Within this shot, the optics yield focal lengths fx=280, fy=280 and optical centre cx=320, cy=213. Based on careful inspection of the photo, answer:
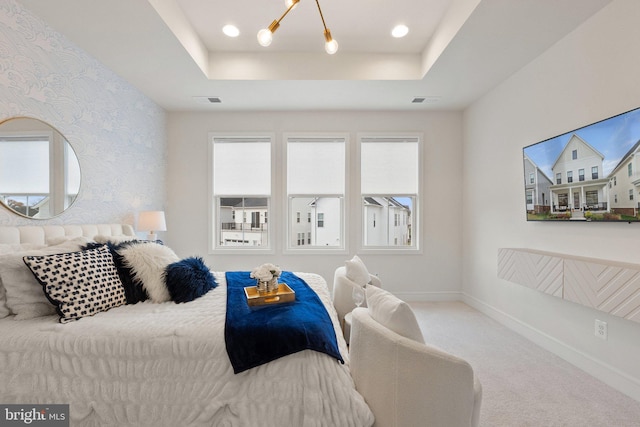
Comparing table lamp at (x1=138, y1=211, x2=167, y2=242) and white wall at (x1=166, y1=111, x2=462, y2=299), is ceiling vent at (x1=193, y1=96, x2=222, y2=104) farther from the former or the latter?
table lamp at (x1=138, y1=211, x2=167, y2=242)

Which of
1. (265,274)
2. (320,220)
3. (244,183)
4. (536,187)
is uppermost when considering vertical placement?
(244,183)

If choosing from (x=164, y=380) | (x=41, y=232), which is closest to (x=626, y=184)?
(x=164, y=380)

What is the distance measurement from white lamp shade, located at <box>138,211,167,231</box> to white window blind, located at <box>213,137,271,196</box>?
1.05 meters

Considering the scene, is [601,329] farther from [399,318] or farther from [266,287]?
[266,287]

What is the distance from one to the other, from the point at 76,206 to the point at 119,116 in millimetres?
1173

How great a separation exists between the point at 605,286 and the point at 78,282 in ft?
11.4

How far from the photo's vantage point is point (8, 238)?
6.47ft

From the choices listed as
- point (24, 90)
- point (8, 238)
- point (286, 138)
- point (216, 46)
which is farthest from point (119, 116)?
point (286, 138)

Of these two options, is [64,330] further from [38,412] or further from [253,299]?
[253,299]

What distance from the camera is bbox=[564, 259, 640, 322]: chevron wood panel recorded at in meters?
1.82

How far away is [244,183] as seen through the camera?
4254 millimetres

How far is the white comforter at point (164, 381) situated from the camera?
1360 millimetres

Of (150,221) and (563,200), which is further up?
(563,200)

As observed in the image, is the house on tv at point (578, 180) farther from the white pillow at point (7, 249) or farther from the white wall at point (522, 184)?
the white pillow at point (7, 249)
